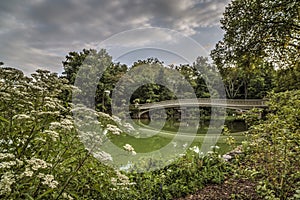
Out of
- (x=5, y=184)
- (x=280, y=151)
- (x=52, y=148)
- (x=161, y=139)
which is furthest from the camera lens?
(x=161, y=139)

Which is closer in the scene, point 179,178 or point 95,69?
point 179,178

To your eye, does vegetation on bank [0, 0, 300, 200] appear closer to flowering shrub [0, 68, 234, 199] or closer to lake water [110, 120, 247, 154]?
flowering shrub [0, 68, 234, 199]

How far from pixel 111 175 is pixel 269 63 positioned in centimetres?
446

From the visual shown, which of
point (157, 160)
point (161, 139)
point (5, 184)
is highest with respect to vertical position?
point (5, 184)

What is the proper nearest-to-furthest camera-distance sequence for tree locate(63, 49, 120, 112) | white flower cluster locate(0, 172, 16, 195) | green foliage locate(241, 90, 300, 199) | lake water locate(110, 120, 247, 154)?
white flower cluster locate(0, 172, 16, 195), green foliage locate(241, 90, 300, 199), lake water locate(110, 120, 247, 154), tree locate(63, 49, 120, 112)

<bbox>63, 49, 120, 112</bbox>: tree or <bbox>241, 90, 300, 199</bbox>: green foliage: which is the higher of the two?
<bbox>63, 49, 120, 112</bbox>: tree

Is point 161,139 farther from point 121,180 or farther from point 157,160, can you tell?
point 121,180

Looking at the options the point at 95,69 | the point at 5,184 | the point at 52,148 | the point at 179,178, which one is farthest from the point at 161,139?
the point at 5,184

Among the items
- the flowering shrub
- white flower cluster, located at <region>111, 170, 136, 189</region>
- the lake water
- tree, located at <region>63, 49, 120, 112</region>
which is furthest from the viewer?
tree, located at <region>63, 49, 120, 112</region>

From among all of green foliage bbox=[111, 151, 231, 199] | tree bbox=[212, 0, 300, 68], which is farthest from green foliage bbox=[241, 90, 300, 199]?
tree bbox=[212, 0, 300, 68]

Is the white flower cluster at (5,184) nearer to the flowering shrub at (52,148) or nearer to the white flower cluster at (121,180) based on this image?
the flowering shrub at (52,148)

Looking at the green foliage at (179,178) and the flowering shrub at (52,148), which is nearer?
the flowering shrub at (52,148)

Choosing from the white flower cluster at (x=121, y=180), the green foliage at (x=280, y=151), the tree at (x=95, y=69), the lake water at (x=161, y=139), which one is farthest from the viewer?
the tree at (x=95, y=69)

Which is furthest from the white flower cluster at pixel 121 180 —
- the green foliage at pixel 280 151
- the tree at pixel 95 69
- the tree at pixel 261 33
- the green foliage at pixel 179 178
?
the tree at pixel 95 69
